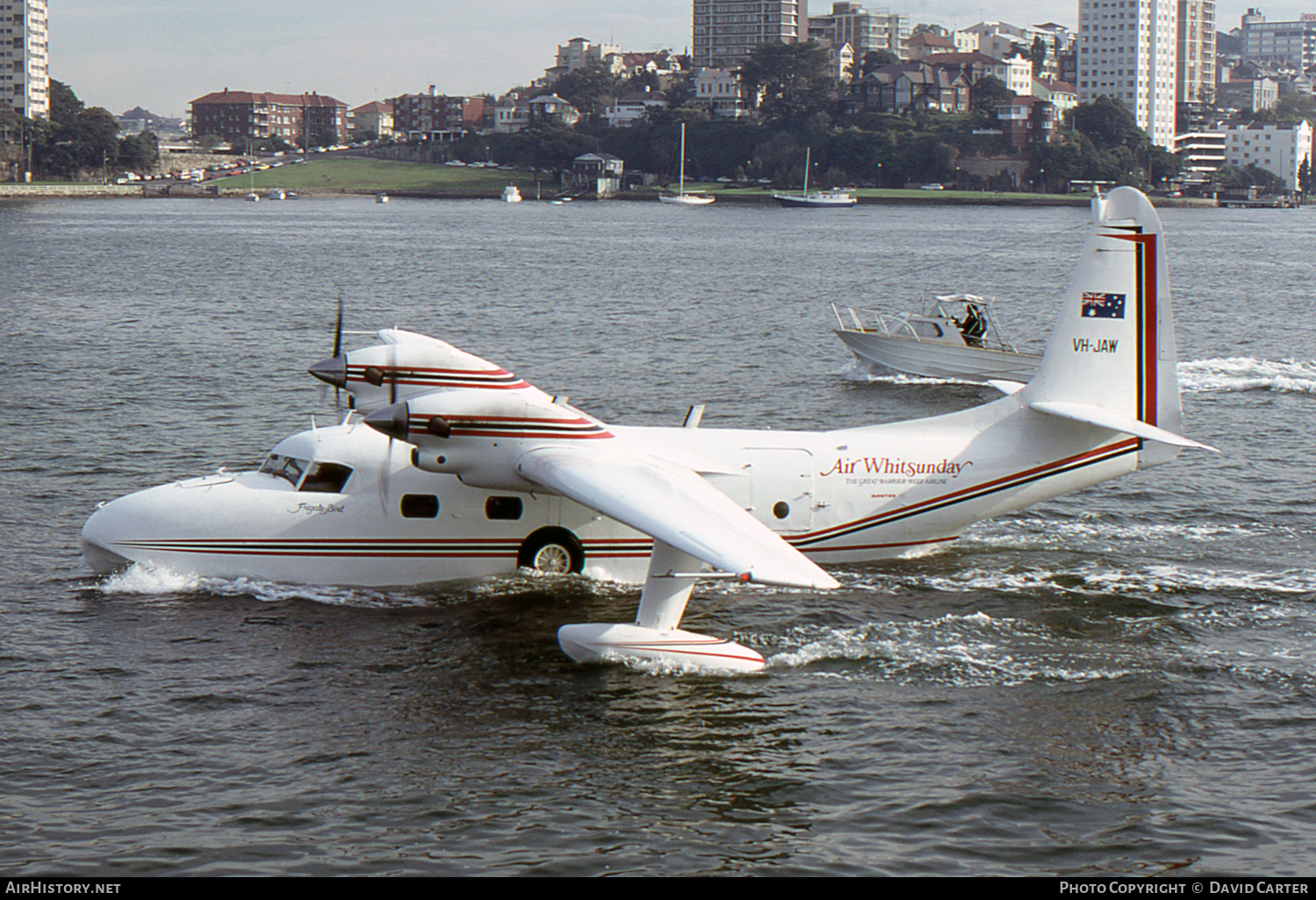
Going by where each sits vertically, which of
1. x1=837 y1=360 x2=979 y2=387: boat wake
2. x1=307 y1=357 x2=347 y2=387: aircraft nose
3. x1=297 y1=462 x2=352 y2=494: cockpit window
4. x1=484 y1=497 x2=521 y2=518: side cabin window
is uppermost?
x1=307 y1=357 x2=347 y2=387: aircraft nose

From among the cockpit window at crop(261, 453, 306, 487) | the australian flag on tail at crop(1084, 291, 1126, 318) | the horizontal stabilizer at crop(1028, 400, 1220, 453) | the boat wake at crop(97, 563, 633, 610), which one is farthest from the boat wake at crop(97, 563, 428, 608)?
the australian flag on tail at crop(1084, 291, 1126, 318)

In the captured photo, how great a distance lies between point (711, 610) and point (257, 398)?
2536 centimetres

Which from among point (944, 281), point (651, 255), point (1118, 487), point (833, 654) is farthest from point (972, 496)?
point (651, 255)

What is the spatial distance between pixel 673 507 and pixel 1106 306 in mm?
11304

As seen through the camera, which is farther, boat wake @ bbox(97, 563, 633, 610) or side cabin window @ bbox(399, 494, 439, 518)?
boat wake @ bbox(97, 563, 633, 610)

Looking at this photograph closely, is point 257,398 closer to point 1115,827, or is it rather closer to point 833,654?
point 833,654

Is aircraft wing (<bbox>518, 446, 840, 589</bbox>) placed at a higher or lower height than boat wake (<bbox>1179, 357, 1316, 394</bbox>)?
lower

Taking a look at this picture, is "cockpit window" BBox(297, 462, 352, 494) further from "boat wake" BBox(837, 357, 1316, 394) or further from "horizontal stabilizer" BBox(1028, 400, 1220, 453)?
"boat wake" BBox(837, 357, 1316, 394)

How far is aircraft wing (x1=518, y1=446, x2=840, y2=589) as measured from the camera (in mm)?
15609

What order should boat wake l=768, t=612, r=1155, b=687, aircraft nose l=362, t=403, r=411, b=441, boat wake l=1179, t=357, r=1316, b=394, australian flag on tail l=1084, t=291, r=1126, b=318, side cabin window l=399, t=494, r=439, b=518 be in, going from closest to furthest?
aircraft nose l=362, t=403, r=411, b=441 < boat wake l=768, t=612, r=1155, b=687 < side cabin window l=399, t=494, r=439, b=518 < australian flag on tail l=1084, t=291, r=1126, b=318 < boat wake l=1179, t=357, r=1316, b=394

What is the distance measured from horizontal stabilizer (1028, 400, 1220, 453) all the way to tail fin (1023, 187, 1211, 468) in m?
0.34

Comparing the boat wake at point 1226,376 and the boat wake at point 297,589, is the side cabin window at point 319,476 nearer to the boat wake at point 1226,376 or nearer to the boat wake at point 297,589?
the boat wake at point 297,589

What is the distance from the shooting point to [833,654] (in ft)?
66.3

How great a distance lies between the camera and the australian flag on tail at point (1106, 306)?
2422 centimetres
